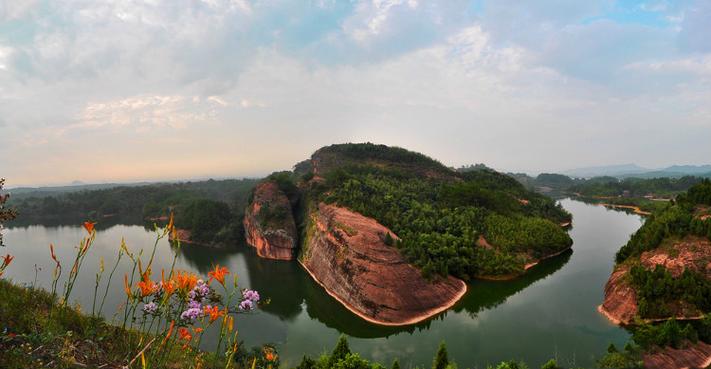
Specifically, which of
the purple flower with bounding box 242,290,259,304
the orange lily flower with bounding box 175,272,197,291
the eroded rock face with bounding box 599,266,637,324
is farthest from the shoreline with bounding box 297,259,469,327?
the orange lily flower with bounding box 175,272,197,291

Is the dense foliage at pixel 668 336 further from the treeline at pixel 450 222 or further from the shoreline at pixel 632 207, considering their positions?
the shoreline at pixel 632 207

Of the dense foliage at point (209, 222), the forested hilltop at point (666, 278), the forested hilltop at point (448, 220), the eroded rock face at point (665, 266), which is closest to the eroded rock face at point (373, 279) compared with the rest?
the forested hilltop at point (448, 220)

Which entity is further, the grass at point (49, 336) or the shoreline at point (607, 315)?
the shoreline at point (607, 315)

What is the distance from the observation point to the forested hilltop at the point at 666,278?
674 inches

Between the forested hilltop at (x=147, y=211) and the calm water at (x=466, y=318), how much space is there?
32.6 ft

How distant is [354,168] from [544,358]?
37.4m

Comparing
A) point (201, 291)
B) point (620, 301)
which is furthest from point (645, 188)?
point (201, 291)

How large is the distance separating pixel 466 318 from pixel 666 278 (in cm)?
1119

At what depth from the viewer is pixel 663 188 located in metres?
84.6

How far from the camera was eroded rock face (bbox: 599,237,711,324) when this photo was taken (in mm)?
17906

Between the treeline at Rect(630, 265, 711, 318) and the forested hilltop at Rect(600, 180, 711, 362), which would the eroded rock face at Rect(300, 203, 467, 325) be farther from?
the treeline at Rect(630, 265, 711, 318)

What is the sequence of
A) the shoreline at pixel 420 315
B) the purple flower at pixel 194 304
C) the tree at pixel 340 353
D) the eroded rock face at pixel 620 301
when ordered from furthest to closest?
the shoreline at pixel 420 315
the eroded rock face at pixel 620 301
the tree at pixel 340 353
the purple flower at pixel 194 304

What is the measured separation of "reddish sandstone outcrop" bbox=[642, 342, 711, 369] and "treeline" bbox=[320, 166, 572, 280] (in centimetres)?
1169

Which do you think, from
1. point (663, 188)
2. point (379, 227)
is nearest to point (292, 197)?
point (379, 227)
